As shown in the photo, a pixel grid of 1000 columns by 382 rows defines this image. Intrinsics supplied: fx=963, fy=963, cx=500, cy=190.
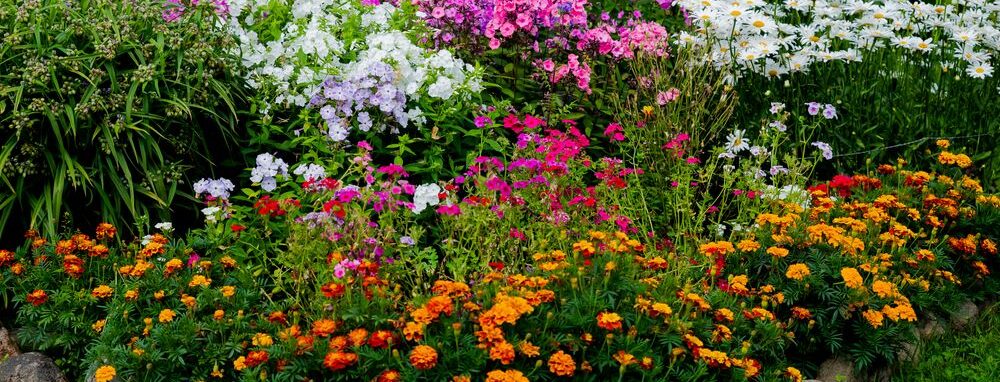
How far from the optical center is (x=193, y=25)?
14.4ft

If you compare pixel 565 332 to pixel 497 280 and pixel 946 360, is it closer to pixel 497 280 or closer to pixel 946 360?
pixel 497 280

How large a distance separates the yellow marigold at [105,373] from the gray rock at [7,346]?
0.85 m

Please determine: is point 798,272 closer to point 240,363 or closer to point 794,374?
point 794,374

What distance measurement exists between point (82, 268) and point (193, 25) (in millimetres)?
1303

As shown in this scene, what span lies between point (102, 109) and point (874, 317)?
10.4 ft

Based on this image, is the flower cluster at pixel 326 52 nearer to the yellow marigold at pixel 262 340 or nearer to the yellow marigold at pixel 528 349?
the yellow marigold at pixel 262 340

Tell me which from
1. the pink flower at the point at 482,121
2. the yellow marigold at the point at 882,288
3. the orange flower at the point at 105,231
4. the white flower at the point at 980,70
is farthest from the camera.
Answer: the white flower at the point at 980,70

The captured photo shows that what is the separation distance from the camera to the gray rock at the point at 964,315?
13.5 feet

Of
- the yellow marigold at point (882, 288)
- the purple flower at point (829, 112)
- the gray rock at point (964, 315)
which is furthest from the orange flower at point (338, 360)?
the purple flower at point (829, 112)

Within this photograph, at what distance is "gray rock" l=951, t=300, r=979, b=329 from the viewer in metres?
4.12

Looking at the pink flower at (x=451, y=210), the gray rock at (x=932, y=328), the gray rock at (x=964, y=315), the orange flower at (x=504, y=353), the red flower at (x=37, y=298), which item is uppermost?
the orange flower at (x=504, y=353)

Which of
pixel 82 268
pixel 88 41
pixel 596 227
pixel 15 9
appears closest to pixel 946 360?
pixel 596 227

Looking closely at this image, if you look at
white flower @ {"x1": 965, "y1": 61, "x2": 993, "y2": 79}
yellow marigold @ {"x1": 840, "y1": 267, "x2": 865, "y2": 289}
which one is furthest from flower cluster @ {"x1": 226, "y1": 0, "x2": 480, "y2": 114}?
white flower @ {"x1": 965, "y1": 61, "x2": 993, "y2": 79}

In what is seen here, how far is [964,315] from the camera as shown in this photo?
4.16 m
